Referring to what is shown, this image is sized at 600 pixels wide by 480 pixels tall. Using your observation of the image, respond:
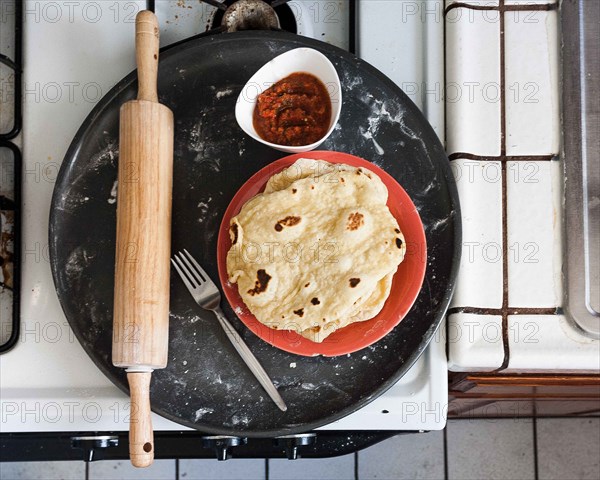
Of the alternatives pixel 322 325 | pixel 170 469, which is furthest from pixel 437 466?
pixel 322 325

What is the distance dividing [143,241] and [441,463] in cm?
142

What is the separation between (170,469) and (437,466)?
890 millimetres

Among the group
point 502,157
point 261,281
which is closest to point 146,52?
point 261,281

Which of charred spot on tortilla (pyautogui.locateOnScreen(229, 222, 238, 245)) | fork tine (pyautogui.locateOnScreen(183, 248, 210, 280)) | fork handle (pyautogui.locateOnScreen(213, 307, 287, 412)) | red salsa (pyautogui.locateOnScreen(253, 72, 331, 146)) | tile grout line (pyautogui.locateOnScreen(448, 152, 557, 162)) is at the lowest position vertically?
fork handle (pyautogui.locateOnScreen(213, 307, 287, 412))

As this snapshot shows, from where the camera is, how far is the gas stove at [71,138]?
4.04 ft

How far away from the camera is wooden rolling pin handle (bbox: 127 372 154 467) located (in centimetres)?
108

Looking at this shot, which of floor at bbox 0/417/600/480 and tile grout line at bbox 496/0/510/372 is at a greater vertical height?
tile grout line at bbox 496/0/510/372

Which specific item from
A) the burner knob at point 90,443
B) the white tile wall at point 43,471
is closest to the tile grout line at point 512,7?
the burner knob at point 90,443

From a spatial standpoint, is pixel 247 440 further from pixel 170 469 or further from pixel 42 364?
pixel 170 469

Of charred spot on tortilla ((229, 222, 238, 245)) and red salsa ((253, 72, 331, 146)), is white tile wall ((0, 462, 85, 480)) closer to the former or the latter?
charred spot on tortilla ((229, 222, 238, 245))

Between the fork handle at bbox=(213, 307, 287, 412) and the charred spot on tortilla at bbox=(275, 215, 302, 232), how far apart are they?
23 centimetres

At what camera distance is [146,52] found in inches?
45.8

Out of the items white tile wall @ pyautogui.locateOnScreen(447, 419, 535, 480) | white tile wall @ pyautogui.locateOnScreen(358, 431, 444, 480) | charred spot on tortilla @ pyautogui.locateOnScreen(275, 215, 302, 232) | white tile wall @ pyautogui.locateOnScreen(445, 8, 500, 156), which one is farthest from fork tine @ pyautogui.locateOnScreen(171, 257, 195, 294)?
white tile wall @ pyautogui.locateOnScreen(447, 419, 535, 480)

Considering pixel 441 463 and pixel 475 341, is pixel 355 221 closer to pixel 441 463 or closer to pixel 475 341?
pixel 475 341
